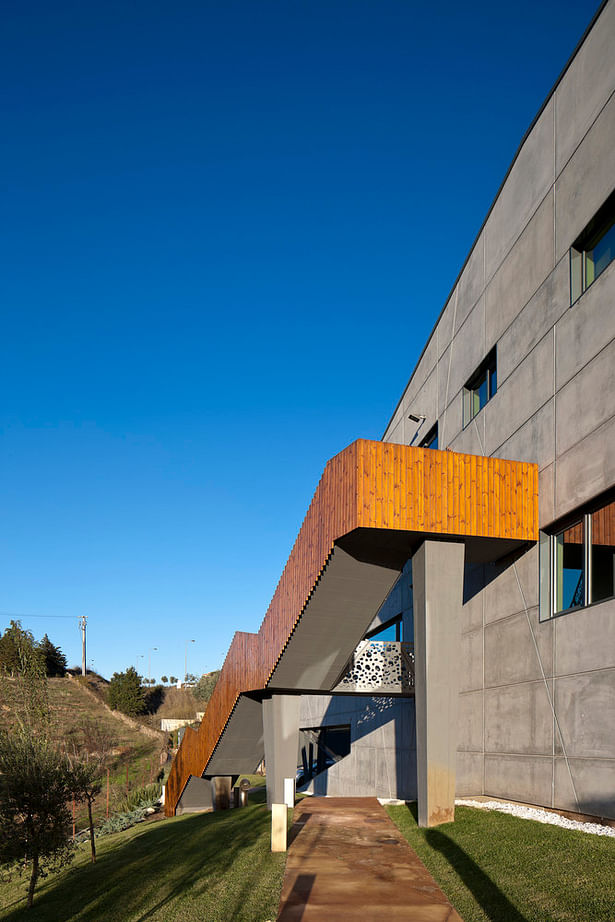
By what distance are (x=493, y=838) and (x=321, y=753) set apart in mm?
30002

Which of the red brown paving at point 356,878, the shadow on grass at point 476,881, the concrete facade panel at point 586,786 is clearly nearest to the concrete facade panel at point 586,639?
the concrete facade panel at point 586,786

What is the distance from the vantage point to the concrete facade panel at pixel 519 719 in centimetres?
1387

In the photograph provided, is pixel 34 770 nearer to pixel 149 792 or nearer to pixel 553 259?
pixel 553 259

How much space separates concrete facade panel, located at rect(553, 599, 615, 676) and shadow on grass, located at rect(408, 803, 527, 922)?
12.0 ft

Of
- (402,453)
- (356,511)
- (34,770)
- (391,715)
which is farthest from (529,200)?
(391,715)

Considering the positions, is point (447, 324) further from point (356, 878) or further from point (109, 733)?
point (109, 733)

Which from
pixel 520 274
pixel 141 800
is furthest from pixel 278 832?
pixel 141 800

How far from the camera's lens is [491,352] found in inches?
723

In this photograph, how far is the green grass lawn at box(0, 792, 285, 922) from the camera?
9.65 m

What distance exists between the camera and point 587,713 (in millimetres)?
12281

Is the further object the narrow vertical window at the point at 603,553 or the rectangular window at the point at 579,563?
the rectangular window at the point at 579,563

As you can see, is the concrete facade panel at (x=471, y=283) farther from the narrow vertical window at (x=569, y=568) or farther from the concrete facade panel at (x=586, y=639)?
the concrete facade panel at (x=586, y=639)

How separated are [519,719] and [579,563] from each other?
3723mm

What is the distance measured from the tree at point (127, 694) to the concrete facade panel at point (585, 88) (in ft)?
222
